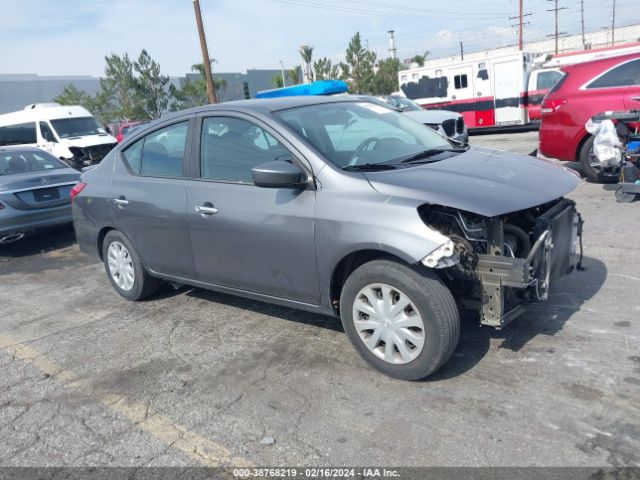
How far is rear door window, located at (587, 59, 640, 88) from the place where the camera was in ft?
27.4

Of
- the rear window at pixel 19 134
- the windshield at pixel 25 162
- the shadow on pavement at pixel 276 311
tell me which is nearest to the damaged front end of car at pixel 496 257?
the shadow on pavement at pixel 276 311

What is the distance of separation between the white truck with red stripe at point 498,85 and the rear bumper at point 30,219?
1510 centimetres

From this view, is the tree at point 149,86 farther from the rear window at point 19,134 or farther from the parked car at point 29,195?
the parked car at point 29,195

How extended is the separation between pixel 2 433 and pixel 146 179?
7.58 feet

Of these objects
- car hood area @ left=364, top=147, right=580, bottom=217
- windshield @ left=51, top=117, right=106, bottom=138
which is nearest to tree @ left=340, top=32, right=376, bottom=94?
windshield @ left=51, top=117, right=106, bottom=138

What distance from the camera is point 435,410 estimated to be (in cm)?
319

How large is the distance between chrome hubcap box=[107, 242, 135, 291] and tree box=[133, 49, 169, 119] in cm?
3619

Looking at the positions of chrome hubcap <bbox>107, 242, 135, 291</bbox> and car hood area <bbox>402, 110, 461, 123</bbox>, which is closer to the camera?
chrome hubcap <bbox>107, 242, 135, 291</bbox>

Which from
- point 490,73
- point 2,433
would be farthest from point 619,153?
point 490,73

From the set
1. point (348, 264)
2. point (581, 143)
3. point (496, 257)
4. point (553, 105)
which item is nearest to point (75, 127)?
point (553, 105)

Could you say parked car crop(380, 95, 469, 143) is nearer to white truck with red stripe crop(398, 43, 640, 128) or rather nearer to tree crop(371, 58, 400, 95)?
white truck with red stripe crop(398, 43, 640, 128)

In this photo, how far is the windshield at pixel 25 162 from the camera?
865 cm

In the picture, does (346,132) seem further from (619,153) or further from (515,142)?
(515,142)

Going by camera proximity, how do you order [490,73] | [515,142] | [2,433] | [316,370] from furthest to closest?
[490,73] < [515,142] < [316,370] < [2,433]
